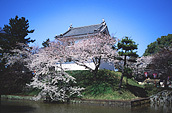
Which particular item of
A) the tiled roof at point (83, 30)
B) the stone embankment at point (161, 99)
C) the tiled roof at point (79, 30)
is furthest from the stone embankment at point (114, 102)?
the tiled roof at point (79, 30)

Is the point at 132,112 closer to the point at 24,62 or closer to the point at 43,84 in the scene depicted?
the point at 43,84

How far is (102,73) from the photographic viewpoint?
17.9 m

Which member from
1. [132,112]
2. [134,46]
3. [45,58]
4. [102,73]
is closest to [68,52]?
[45,58]

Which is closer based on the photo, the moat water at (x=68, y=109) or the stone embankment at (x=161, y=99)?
the moat water at (x=68, y=109)

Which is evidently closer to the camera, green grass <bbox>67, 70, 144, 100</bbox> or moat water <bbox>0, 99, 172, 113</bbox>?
moat water <bbox>0, 99, 172, 113</bbox>

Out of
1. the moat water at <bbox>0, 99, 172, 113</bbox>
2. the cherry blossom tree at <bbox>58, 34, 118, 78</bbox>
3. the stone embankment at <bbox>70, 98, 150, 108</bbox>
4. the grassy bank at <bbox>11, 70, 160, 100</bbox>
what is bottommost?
the moat water at <bbox>0, 99, 172, 113</bbox>

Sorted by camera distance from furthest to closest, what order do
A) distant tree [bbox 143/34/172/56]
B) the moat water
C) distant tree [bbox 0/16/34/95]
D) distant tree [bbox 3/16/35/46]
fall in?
distant tree [bbox 143/34/172/56] → distant tree [bbox 3/16/35/46] → distant tree [bbox 0/16/34/95] → the moat water

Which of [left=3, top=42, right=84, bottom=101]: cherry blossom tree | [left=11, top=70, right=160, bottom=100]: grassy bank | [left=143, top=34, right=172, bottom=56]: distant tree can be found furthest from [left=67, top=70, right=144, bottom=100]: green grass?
[left=143, top=34, right=172, bottom=56]: distant tree

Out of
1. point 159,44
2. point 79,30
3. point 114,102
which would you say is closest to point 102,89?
point 114,102

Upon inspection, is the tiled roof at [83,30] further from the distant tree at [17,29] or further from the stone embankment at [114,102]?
the stone embankment at [114,102]

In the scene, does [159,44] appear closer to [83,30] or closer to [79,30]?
[83,30]

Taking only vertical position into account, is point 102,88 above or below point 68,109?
above

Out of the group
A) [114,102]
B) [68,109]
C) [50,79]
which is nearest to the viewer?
[68,109]

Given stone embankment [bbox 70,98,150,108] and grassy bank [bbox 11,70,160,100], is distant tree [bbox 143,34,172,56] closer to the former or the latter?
grassy bank [bbox 11,70,160,100]
